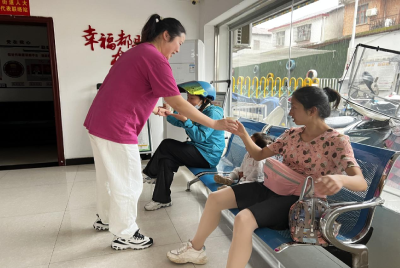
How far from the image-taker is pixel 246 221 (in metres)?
1.33

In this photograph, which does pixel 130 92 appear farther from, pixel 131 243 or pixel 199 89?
pixel 131 243

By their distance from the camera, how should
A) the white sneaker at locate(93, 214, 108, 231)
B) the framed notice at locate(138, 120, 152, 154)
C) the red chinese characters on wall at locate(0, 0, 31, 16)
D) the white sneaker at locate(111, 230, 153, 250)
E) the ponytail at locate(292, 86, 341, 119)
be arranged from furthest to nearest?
the framed notice at locate(138, 120, 152, 154) < the red chinese characters on wall at locate(0, 0, 31, 16) < the white sneaker at locate(93, 214, 108, 231) < the white sneaker at locate(111, 230, 153, 250) < the ponytail at locate(292, 86, 341, 119)

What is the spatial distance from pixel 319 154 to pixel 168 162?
1400mm

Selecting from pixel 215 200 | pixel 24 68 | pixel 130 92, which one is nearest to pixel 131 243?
pixel 215 200

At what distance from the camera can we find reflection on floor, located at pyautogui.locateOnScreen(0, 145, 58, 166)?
4384 mm

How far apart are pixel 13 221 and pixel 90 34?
267cm

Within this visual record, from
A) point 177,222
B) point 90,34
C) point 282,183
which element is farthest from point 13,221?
point 90,34

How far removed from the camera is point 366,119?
1928 millimetres

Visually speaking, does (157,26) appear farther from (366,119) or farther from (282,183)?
(366,119)

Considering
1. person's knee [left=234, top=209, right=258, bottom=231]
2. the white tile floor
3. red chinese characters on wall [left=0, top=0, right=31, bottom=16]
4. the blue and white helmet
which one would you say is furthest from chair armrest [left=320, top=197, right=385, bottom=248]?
red chinese characters on wall [left=0, top=0, right=31, bottom=16]

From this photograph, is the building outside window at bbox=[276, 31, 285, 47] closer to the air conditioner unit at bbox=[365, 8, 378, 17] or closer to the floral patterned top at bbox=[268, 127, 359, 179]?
the air conditioner unit at bbox=[365, 8, 378, 17]

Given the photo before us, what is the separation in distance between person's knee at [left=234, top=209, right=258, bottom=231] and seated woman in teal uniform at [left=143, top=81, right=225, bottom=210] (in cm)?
111

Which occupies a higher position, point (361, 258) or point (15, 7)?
point (15, 7)

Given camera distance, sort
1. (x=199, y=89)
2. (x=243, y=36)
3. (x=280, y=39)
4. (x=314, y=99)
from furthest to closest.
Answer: (x=243, y=36) < (x=280, y=39) < (x=199, y=89) < (x=314, y=99)
